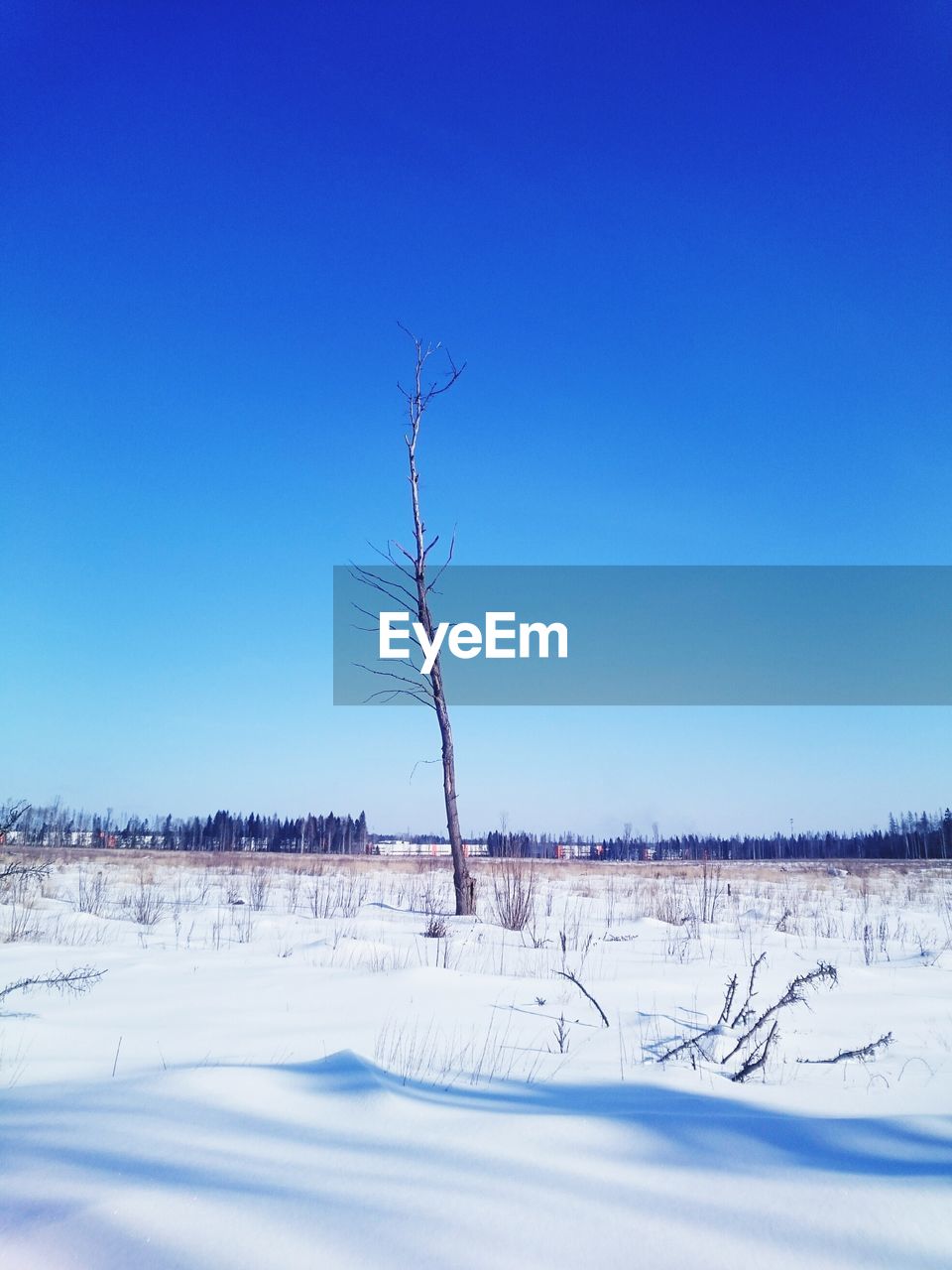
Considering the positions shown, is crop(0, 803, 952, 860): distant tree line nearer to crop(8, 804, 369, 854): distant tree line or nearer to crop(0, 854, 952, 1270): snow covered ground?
crop(8, 804, 369, 854): distant tree line

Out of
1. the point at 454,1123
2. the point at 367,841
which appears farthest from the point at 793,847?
the point at 454,1123

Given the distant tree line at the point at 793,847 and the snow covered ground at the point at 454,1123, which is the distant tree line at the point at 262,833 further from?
the snow covered ground at the point at 454,1123

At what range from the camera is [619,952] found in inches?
296

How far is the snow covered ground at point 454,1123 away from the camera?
1630 millimetres

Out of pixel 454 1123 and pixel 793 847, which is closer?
pixel 454 1123

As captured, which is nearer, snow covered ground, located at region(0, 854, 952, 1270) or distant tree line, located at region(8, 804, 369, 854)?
snow covered ground, located at region(0, 854, 952, 1270)

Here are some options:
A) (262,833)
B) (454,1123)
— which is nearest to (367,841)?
(262,833)

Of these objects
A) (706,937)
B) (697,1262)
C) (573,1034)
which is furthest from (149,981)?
(706,937)

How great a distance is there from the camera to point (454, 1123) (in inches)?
91.0

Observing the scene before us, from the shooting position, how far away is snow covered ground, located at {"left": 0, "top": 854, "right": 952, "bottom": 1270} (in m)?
1.63

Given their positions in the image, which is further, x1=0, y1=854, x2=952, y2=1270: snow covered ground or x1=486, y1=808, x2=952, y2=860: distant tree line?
x1=486, y1=808, x2=952, y2=860: distant tree line

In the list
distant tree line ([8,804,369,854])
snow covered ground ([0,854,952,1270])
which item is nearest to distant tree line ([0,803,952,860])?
distant tree line ([8,804,369,854])

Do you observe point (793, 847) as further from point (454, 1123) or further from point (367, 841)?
point (454, 1123)

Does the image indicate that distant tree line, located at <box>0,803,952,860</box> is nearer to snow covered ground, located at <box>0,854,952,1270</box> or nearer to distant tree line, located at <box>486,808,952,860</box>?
distant tree line, located at <box>486,808,952,860</box>
